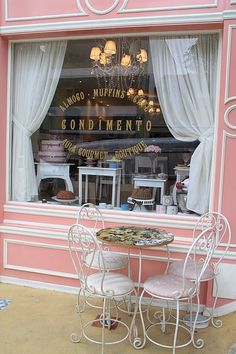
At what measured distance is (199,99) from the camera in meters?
3.25

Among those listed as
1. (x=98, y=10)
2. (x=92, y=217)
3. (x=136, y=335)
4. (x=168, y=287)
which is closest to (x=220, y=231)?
(x=168, y=287)

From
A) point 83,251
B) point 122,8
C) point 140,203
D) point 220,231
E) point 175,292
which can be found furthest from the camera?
point 140,203

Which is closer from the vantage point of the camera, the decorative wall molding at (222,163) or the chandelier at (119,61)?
the decorative wall molding at (222,163)

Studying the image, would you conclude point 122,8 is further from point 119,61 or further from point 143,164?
point 143,164

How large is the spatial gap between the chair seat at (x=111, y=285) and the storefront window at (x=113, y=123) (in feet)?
3.37

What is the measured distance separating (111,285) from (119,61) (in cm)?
234

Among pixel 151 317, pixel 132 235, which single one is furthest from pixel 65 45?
pixel 151 317

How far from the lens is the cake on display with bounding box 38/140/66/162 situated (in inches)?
154

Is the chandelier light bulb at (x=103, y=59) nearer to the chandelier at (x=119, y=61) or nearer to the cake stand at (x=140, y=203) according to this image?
the chandelier at (x=119, y=61)

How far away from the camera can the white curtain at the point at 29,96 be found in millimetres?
3660

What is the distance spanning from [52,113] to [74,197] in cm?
91

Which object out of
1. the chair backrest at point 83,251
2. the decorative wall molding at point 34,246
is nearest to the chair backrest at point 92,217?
the chair backrest at point 83,251

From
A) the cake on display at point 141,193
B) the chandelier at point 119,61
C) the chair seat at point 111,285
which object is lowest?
the chair seat at point 111,285

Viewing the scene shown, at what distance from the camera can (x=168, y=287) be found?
7.94 feet
